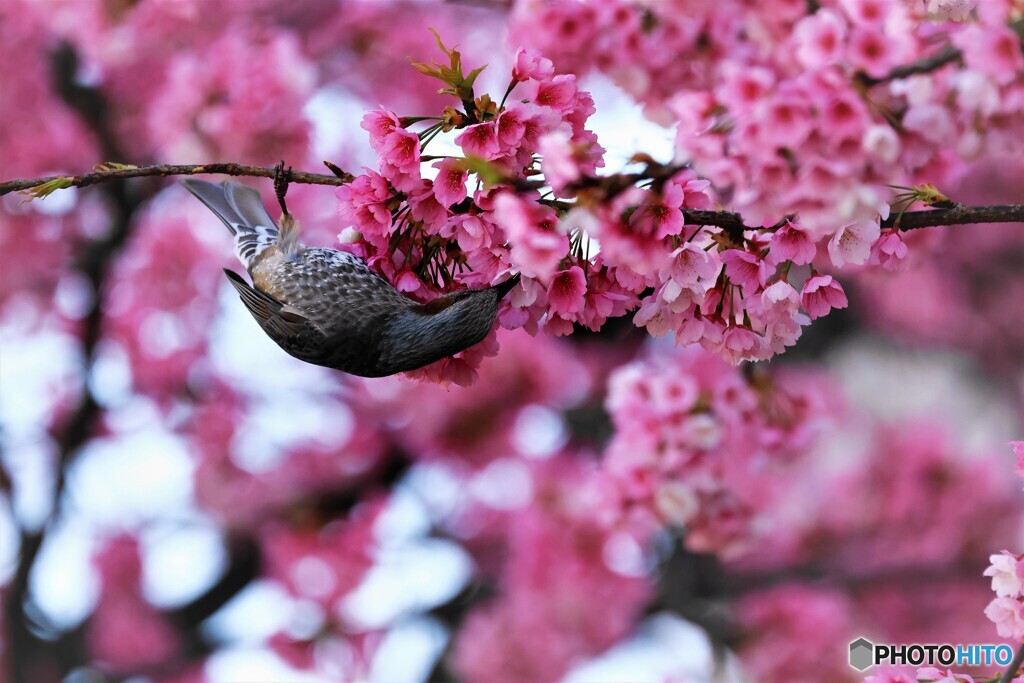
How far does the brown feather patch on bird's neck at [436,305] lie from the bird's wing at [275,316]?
0.69 ft

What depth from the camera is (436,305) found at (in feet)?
5.52

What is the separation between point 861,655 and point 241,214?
3.39 meters

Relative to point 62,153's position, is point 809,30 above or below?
below

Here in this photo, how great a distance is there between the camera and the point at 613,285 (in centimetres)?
156

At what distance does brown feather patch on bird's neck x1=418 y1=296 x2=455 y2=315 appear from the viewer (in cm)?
165

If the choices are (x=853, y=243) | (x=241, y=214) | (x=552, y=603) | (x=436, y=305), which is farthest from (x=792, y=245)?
(x=552, y=603)

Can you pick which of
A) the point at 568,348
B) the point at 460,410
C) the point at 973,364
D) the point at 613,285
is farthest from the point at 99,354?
the point at 973,364

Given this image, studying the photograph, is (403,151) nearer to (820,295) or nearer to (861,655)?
(820,295)

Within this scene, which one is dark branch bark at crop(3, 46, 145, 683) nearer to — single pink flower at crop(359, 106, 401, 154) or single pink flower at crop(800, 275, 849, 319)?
single pink flower at crop(359, 106, 401, 154)

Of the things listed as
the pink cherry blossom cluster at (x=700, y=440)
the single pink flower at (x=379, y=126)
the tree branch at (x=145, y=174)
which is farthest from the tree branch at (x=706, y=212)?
the pink cherry blossom cluster at (x=700, y=440)

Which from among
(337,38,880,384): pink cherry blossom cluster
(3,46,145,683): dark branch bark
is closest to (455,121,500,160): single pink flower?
(337,38,880,384): pink cherry blossom cluster

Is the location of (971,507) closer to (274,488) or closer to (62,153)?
(274,488)

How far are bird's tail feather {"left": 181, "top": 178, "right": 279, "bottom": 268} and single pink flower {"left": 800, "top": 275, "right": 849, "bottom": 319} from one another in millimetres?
1075

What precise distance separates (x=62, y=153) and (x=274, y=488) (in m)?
2.20
